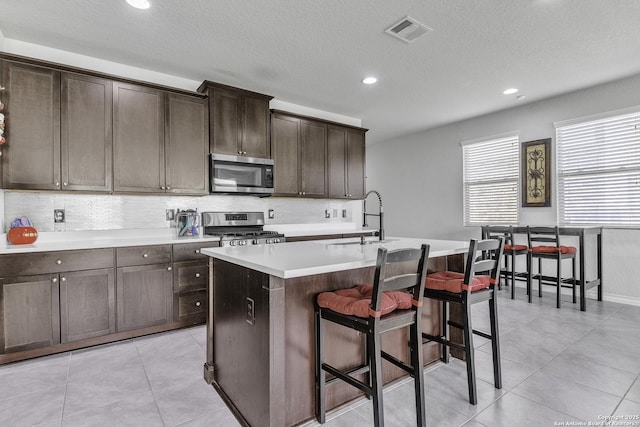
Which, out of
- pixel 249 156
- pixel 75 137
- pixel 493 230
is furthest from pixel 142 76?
pixel 493 230

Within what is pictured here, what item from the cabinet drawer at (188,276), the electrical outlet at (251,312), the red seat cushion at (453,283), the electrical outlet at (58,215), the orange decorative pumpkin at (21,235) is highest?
the electrical outlet at (58,215)

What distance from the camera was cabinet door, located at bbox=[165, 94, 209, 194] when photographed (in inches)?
136

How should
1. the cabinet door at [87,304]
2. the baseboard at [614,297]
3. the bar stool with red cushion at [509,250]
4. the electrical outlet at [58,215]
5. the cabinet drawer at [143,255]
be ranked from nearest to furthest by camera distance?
the cabinet door at [87,304]
the cabinet drawer at [143,255]
the electrical outlet at [58,215]
the baseboard at [614,297]
the bar stool with red cushion at [509,250]

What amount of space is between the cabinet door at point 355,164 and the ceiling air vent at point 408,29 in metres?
2.27

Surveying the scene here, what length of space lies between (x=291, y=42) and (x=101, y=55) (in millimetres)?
1915

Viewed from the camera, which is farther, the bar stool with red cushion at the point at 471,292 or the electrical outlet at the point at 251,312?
the bar stool with red cushion at the point at 471,292

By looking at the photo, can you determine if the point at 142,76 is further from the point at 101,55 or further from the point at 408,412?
the point at 408,412

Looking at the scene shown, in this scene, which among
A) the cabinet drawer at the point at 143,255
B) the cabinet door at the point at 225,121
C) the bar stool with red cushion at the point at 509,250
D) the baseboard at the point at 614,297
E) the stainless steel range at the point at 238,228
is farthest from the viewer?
the bar stool with red cushion at the point at 509,250

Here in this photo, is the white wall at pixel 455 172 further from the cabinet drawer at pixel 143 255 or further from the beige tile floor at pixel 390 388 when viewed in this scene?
the cabinet drawer at pixel 143 255

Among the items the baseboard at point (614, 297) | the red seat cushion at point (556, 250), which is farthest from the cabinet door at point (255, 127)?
the baseboard at point (614, 297)

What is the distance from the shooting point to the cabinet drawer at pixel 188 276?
3184mm

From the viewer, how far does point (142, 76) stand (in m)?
3.57

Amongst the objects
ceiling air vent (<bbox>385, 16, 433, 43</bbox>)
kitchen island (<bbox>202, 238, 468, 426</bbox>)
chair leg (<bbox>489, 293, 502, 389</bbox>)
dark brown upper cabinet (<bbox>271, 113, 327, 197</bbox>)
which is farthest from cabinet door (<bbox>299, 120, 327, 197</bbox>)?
chair leg (<bbox>489, 293, 502, 389</bbox>)

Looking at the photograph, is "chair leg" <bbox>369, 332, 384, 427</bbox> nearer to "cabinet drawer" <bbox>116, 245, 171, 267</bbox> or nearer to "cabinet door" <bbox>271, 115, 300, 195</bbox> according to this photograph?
"cabinet drawer" <bbox>116, 245, 171, 267</bbox>
